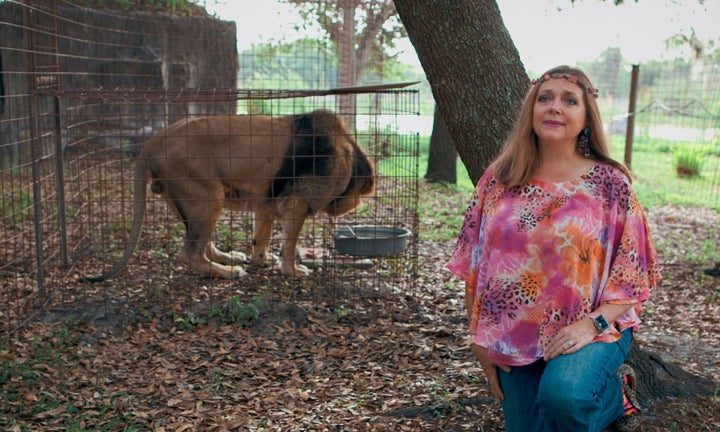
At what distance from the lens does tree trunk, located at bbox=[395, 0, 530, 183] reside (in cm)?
391

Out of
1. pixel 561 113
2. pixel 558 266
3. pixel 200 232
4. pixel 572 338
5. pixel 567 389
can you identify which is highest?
pixel 561 113

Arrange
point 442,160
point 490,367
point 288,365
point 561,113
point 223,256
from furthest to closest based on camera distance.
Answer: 1. point 442,160
2. point 223,256
3. point 288,365
4. point 490,367
5. point 561,113

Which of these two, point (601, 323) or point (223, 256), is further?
point (223, 256)

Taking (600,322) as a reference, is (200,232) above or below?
below

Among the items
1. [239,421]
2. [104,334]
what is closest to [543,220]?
[239,421]

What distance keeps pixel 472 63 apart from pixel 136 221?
141 inches

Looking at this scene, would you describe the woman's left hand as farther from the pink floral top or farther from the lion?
the lion

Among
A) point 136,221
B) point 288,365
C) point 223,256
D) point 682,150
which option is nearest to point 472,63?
point 288,365

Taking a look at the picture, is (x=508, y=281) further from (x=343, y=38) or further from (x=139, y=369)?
(x=343, y=38)

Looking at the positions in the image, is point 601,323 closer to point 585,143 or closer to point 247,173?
point 585,143

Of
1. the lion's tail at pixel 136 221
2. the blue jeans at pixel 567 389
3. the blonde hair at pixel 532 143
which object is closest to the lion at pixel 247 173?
the lion's tail at pixel 136 221

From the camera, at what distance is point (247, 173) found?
22.0 ft

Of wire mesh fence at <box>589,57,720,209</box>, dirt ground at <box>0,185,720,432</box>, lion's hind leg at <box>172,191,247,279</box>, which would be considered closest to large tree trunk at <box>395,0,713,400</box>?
dirt ground at <box>0,185,720,432</box>

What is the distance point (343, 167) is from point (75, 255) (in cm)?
292
